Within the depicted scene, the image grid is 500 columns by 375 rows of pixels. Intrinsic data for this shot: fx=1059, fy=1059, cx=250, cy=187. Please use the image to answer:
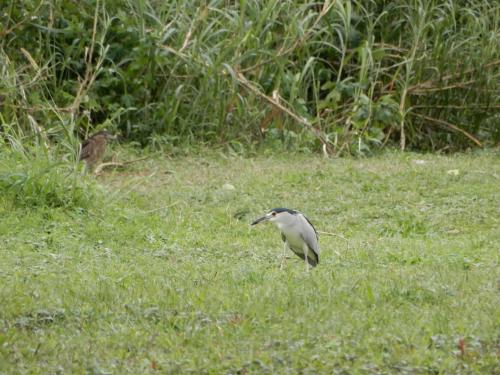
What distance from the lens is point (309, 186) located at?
9.63 m

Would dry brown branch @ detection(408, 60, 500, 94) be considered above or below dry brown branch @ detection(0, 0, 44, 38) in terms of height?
below

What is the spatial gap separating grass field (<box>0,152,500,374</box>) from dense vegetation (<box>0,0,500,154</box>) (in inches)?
38.9

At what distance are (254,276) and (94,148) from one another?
412 cm

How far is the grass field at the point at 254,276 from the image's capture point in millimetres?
4844

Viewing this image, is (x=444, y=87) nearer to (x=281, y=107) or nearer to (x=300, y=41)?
(x=300, y=41)

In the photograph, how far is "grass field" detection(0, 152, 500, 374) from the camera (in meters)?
4.84

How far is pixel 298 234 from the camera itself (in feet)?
21.8

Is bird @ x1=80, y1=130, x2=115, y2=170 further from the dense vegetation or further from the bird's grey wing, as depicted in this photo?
the bird's grey wing

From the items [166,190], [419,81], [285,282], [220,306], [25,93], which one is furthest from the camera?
[419,81]

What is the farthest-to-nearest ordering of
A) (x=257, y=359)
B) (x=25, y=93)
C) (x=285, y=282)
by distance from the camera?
(x=25, y=93)
(x=285, y=282)
(x=257, y=359)

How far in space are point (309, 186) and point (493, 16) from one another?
175 inches

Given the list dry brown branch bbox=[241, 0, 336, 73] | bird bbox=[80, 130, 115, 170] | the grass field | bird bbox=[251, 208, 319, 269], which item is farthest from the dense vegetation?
bird bbox=[251, 208, 319, 269]

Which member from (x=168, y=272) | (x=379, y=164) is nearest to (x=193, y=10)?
(x=379, y=164)

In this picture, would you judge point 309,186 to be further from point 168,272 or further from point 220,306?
point 220,306
